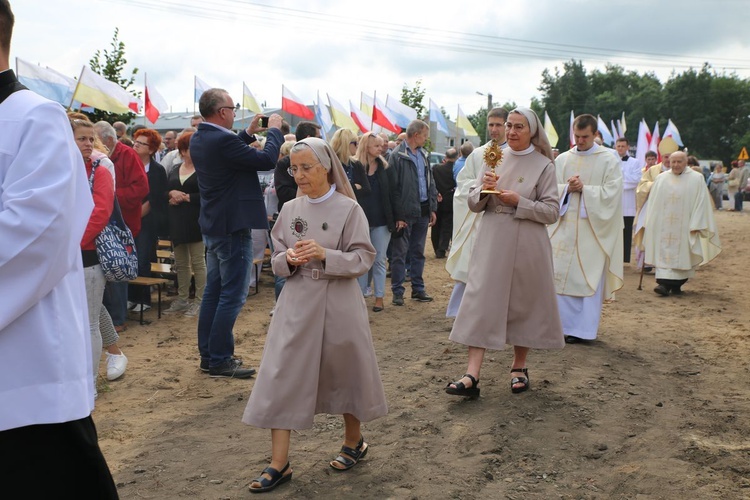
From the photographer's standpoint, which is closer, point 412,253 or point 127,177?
point 127,177

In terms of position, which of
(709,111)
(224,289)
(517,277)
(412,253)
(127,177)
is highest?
(709,111)

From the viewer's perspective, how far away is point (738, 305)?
10641 mm

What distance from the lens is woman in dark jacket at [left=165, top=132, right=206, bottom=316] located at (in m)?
8.93

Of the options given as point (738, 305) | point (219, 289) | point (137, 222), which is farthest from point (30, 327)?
point (738, 305)

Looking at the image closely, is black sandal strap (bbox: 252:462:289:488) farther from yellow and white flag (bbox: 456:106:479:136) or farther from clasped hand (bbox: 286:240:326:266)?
yellow and white flag (bbox: 456:106:479:136)

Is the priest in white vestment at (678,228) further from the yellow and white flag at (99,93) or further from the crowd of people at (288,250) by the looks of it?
the yellow and white flag at (99,93)

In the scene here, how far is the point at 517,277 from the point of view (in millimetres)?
5941

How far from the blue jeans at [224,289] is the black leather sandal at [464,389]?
1.90m

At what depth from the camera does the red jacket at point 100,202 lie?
552 centimetres

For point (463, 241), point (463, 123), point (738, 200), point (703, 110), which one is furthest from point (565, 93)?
point (463, 241)

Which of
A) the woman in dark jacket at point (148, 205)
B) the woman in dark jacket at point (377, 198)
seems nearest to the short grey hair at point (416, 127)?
the woman in dark jacket at point (377, 198)

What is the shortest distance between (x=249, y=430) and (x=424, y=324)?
3.86m

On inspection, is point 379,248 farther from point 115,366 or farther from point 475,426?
point 475,426

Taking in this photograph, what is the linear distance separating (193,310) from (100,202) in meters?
3.87
